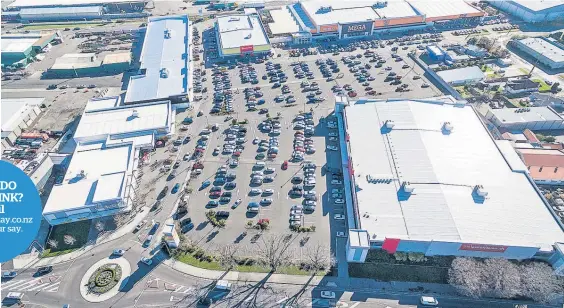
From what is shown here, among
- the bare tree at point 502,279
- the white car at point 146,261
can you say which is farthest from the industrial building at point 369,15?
the white car at point 146,261

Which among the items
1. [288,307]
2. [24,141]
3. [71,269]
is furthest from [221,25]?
[288,307]

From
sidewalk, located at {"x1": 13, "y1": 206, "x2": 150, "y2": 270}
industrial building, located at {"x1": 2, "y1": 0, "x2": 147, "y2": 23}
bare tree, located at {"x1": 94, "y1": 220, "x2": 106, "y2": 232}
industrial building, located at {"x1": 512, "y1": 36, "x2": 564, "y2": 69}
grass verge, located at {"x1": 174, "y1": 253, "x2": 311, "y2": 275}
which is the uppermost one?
industrial building, located at {"x1": 2, "y1": 0, "x2": 147, "y2": 23}

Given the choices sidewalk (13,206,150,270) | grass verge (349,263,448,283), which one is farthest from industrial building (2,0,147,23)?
grass verge (349,263,448,283)

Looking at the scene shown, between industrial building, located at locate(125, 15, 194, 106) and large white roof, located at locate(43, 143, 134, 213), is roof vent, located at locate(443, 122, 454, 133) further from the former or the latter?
large white roof, located at locate(43, 143, 134, 213)

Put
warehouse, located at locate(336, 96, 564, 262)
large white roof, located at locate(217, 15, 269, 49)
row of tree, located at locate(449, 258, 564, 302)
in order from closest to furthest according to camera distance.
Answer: row of tree, located at locate(449, 258, 564, 302)
warehouse, located at locate(336, 96, 564, 262)
large white roof, located at locate(217, 15, 269, 49)

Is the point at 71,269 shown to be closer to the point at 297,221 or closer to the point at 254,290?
the point at 254,290

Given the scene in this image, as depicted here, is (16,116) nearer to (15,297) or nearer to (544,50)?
(15,297)

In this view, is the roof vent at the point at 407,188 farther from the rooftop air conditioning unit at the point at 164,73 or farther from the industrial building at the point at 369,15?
the industrial building at the point at 369,15
